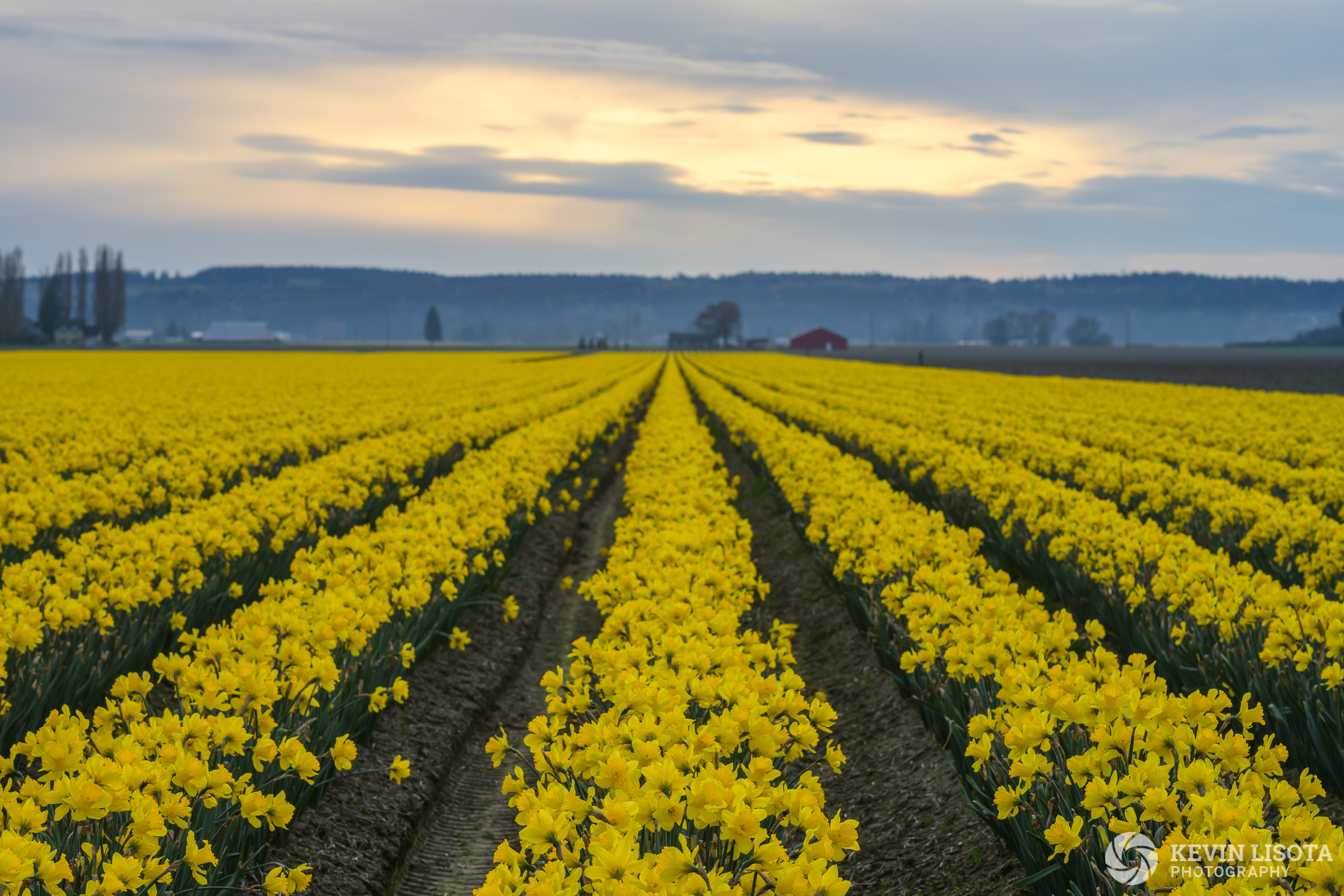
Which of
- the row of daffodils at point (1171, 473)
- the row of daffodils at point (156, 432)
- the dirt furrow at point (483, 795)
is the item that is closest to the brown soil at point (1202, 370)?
the row of daffodils at point (1171, 473)

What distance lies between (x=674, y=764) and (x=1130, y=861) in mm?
1723

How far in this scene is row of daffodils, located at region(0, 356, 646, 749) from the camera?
536 cm

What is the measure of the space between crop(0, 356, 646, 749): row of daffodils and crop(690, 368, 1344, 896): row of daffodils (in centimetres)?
494

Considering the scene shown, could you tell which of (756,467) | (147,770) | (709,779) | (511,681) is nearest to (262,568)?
(511,681)

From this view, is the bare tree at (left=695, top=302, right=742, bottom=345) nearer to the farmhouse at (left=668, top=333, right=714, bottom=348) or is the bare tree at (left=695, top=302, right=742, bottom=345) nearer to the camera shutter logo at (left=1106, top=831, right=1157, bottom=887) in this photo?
the farmhouse at (left=668, top=333, right=714, bottom=348)

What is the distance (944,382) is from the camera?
38.6m

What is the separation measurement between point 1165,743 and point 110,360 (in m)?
66.7

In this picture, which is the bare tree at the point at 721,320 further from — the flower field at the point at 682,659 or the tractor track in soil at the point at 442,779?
the tractor track in soil at the point at 442,779

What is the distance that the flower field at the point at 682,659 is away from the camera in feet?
10.4

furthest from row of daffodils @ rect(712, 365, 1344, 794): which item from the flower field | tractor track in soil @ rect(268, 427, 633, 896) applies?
tractor track in soil @ rect(268, 427, 633, 896)

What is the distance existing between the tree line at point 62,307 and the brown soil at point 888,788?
410ft

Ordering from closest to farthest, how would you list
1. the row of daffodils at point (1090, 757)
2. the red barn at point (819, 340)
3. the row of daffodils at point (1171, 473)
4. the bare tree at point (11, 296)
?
the row of daffodils at point (1090, 757) < the row of daffodils at point (1171, 473) < the bare tree at point (11, 296) < the red barn at point (819, 340)
